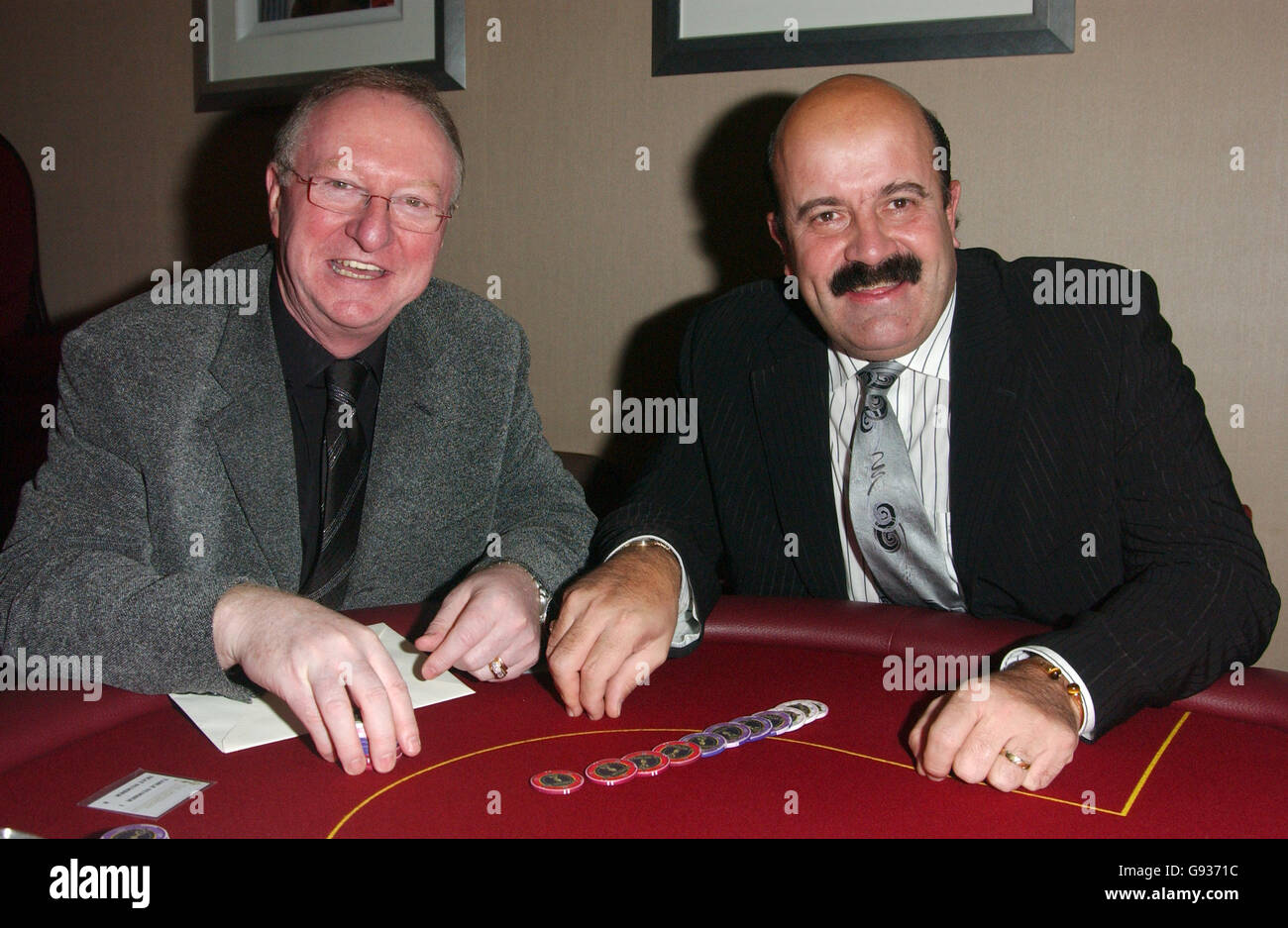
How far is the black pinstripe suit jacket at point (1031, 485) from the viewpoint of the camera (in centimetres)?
152

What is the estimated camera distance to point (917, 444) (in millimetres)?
2031

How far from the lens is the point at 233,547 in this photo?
6.09 feet

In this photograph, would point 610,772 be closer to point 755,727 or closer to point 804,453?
point 755,727

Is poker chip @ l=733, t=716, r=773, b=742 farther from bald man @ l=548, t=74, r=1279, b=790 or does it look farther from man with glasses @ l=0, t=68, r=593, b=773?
man with glasses @ l=0, t=68, r=593, b=773

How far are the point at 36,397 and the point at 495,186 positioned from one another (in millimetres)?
1614

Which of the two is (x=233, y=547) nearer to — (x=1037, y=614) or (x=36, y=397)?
(x=1037, y=614)

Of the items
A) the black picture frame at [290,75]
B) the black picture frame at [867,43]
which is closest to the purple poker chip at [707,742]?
the black picture frame at [867,43]

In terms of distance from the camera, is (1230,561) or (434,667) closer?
(434,667)

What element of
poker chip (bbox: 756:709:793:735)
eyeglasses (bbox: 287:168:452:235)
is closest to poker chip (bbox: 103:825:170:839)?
poker chip (bbox: 756:709:793:735)

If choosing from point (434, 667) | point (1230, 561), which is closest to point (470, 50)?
point (434, 667)

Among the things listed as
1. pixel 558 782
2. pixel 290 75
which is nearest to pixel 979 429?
pixel 558 782

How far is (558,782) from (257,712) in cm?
46

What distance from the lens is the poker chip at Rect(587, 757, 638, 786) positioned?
45.5 inches

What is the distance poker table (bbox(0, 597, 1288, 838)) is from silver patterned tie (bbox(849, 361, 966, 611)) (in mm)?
540
